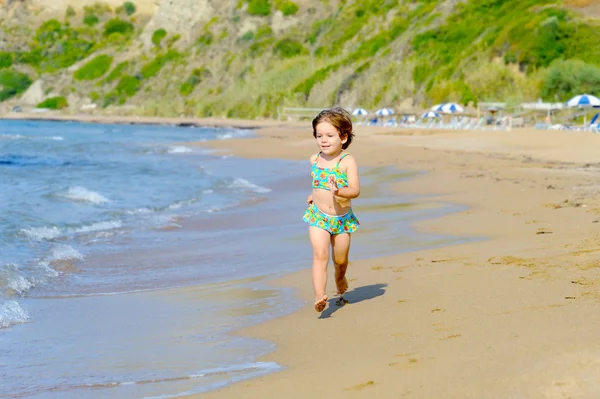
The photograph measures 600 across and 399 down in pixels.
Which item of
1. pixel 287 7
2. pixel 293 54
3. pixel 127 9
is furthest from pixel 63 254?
pixel 127 9

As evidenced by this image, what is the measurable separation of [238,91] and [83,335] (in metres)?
78.3

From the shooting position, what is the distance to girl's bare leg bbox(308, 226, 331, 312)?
530cm

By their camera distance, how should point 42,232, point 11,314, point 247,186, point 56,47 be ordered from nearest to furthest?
1. point 11,314
2. point 42,232
3. point 247,186
4. point 56,47

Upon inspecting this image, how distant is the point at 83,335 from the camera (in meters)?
5.36

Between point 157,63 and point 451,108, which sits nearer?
point 451,108

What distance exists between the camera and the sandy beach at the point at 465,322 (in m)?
3.46

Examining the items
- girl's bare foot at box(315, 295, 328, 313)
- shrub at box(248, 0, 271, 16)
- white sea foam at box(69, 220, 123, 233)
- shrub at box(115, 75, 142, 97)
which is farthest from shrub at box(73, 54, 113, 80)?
girl's bare foot at box(315, 295, 328, 313)

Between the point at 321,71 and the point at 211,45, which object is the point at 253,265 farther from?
the point at 211,45

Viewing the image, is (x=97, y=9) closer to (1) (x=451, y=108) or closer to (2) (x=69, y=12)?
(2) (x=69, y=12)

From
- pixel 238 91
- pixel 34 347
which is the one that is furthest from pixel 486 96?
pixel 34 347

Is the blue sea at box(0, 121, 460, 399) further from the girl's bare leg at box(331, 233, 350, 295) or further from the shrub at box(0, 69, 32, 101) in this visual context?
the shrub at box(0, 69, 32, 101)

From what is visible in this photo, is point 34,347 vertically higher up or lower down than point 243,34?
lower down

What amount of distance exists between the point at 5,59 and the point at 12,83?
8.20 meters

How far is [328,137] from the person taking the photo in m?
5.45
